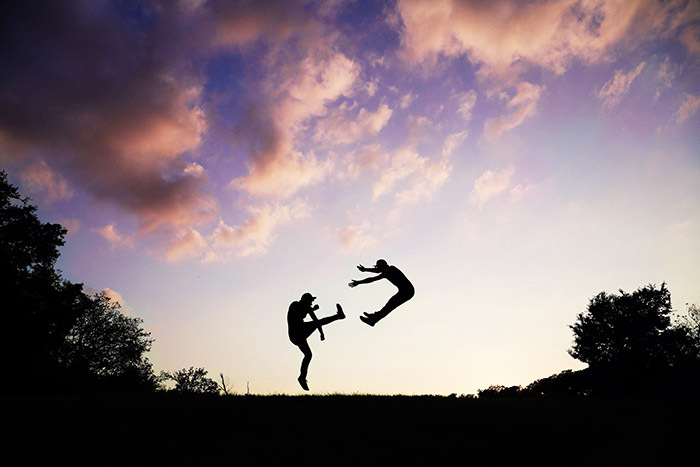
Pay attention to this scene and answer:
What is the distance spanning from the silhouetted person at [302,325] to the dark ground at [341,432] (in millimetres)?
2547

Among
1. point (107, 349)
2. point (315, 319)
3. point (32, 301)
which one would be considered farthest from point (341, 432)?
point (107, 349)

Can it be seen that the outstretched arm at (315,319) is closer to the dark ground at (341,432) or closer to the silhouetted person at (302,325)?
the silhouetted person at (302,325)

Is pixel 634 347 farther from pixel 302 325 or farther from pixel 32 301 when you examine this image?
pixel 32 301

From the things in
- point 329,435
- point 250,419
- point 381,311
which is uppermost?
point 381,311

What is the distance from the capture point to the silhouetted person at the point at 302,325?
39.5 ft

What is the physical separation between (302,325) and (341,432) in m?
5.69

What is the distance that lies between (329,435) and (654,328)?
50.8 meters

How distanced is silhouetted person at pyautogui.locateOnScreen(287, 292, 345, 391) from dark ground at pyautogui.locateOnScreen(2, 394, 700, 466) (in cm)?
255

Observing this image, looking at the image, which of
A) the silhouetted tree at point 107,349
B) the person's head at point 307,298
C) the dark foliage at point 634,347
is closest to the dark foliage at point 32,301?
the silhouetted tree at point 107,349

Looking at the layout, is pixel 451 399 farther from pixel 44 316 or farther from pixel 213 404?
pixel 44 316

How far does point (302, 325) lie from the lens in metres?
12.2

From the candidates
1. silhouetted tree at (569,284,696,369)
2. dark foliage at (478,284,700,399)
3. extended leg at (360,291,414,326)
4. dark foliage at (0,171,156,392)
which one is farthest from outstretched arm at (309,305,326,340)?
silhouetted tree at (569,284,696,369)

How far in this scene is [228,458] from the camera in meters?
5.51

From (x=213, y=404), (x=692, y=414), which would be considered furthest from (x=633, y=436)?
(x=213, y=404)
